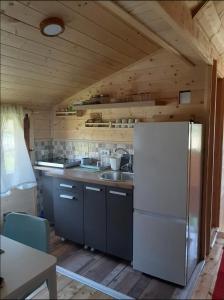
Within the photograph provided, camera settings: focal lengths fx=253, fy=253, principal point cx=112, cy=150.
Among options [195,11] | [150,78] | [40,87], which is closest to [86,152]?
[40,87]

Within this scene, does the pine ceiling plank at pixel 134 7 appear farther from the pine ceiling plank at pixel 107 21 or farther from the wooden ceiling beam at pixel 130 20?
the pine ceiling plank at pixel 107 21

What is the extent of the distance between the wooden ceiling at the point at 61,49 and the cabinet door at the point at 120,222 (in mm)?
1332

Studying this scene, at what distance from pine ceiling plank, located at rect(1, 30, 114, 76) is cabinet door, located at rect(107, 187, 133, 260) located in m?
1.30

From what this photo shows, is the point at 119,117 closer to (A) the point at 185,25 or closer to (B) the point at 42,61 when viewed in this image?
(B) the point at 42,61

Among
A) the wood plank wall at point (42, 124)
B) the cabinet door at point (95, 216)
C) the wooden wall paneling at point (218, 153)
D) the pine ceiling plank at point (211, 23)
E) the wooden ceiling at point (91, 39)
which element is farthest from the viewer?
the wood plank wall at point (42, 124)

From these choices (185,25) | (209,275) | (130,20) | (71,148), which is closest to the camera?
(130,20)

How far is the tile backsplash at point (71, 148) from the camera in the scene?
3334 mm

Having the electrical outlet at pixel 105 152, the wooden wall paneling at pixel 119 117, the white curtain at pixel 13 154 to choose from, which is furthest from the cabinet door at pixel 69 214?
the wooden wall paneling at pixel 119 117

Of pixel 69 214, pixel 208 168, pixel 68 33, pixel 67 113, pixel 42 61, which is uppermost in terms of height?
pixel 68 33

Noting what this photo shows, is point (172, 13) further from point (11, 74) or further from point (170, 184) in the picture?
point (11, 74)

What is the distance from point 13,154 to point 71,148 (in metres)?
0.83

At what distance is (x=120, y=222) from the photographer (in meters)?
2.58

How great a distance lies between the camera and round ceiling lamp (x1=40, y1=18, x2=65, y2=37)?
1.75 m

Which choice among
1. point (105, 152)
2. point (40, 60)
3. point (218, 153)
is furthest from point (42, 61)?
point (218, 153)
